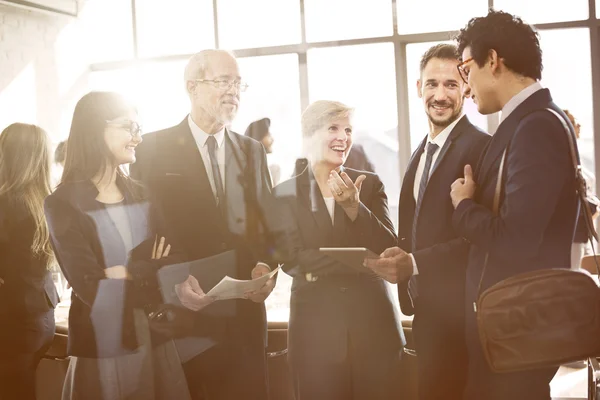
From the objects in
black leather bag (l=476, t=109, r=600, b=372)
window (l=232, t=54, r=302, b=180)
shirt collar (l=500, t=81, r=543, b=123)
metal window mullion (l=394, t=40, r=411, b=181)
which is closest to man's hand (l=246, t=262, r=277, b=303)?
black leather bag (l=476, t=109, r=600, b=372)

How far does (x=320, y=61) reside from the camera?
Result: 5.43 meters

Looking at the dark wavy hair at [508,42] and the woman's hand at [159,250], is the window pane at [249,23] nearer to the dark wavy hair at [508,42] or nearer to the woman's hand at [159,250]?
the woman's hand at [159,250]

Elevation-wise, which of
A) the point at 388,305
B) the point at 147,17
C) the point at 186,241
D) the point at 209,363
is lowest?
the point at 209,363

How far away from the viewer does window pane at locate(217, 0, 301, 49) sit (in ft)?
18.1

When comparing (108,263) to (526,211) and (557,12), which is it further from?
(557,12)

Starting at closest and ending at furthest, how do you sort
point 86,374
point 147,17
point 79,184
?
point 86,374
point 79,184
point 147,17

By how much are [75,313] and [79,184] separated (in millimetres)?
425

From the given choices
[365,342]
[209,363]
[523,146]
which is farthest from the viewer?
[209,363]

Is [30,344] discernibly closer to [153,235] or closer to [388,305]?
[153,235]

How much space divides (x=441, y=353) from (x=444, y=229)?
0.41m

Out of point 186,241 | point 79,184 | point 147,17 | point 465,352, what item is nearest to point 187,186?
point 186,241

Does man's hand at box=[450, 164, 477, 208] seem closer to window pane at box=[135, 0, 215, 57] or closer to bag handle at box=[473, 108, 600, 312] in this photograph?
bag handle at box=[473, 108, 600, 312]

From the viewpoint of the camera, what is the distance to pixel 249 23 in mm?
5605

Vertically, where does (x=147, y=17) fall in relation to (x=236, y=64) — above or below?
above
